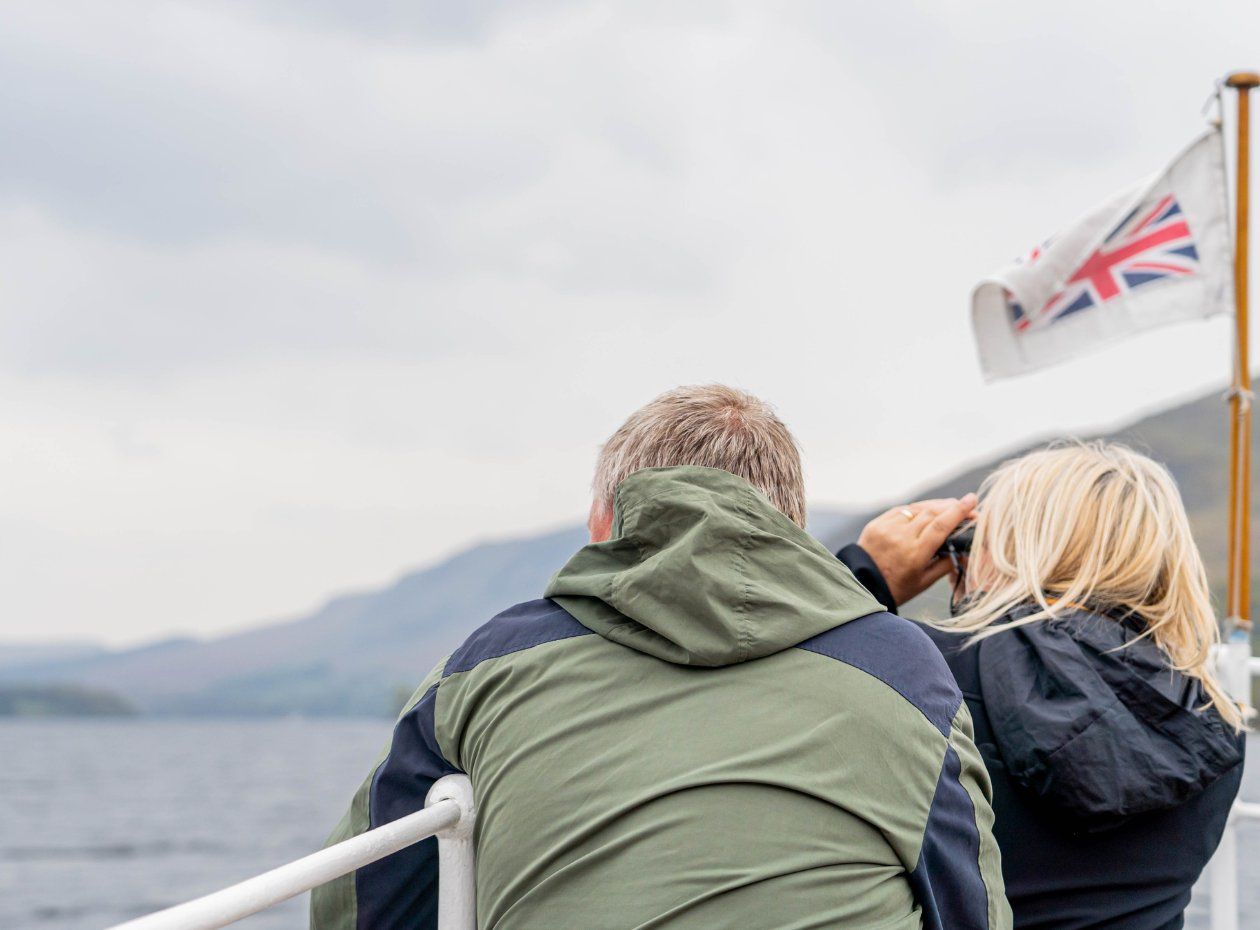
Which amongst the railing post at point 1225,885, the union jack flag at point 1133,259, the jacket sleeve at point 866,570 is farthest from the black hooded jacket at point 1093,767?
the union jack flag at point 1133,259

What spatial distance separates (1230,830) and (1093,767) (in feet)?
4.55

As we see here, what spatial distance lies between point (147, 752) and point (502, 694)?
442 feet

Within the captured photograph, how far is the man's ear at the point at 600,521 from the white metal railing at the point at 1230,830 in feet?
5.86

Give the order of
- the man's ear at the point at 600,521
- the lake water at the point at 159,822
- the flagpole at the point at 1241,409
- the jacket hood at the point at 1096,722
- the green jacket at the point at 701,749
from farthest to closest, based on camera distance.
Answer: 1. the lake water at the point at 159,822
2. the flagpole at the point at 1241,409
3. the jacket hood at the point at 1096,722
4. the man's ear at the point at 600,521
5. the green jacket at the point at 701,749

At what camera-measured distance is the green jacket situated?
1.29m

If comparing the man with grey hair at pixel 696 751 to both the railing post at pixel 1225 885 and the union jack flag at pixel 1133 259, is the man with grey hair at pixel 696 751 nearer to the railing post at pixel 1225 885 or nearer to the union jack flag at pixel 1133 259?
the railing post at pixel 1225 885

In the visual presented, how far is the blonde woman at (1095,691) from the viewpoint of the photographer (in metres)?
1.82

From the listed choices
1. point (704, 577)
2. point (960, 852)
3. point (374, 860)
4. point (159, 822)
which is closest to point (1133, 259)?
point (960, 852)

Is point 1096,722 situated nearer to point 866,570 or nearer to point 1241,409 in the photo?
point 866,570

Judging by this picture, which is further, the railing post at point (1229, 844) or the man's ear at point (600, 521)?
the railing post at point (1229, 844)

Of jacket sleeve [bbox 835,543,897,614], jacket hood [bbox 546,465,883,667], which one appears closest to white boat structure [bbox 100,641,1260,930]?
jacket hood [bbox 546,465,883,667]

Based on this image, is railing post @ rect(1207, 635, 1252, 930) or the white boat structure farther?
railing post @ rect(1207, 635, 1252, 930)

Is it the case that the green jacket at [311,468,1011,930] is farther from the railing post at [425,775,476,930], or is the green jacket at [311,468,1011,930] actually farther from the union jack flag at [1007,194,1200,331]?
the union jack flag at [1007,194,1200,331]

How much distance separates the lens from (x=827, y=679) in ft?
4.55
